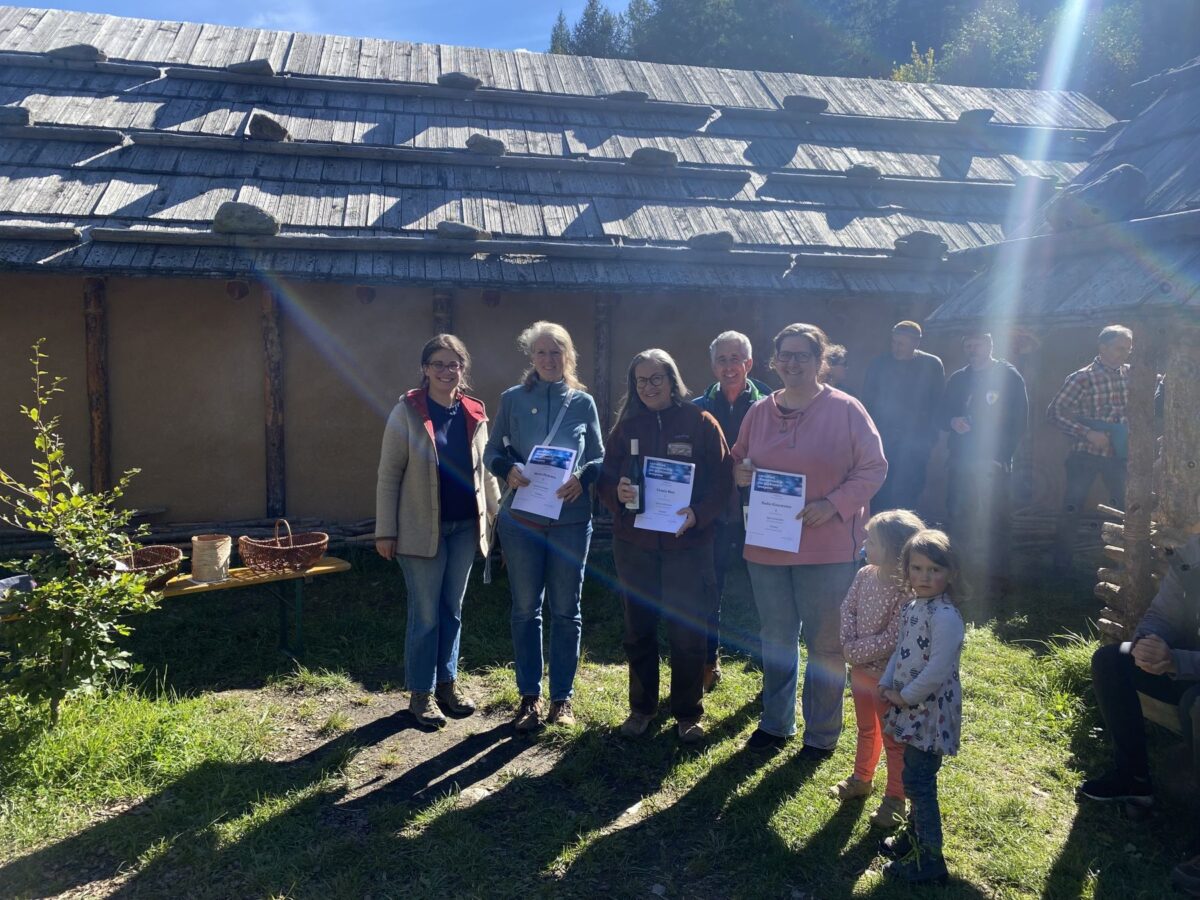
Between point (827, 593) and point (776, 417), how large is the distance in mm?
887

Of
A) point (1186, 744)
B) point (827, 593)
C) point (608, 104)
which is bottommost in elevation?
point (1186, 744)

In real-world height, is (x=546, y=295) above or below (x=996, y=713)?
above

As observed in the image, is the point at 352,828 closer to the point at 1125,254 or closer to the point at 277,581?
the point at 277,581

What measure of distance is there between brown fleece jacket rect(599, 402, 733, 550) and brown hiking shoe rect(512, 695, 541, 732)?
111 cm

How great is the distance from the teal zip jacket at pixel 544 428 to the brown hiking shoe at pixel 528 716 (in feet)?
3.46

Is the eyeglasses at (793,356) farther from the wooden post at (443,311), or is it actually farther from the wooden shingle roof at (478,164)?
the wooden post at (443,311)

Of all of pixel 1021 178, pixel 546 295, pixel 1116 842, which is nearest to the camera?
pixel 1116 842

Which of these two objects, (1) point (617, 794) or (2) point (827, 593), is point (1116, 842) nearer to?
(2) point (827, 593)

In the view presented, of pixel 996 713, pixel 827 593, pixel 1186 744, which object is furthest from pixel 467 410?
pixel 1186 744

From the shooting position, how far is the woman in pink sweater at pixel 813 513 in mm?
4109

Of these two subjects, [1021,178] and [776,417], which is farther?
[1021,178]

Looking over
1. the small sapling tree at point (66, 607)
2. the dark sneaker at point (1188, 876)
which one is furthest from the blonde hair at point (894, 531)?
the small sapling tree at point (66, 607)

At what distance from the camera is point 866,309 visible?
8969mm

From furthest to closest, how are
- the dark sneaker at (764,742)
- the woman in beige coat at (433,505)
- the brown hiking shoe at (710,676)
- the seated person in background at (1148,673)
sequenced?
the brown hiking shoe at (710,676), the woman in beige coat at (433,505), the dark sneaker at (764,742), the seated person in background at (1148,673)
